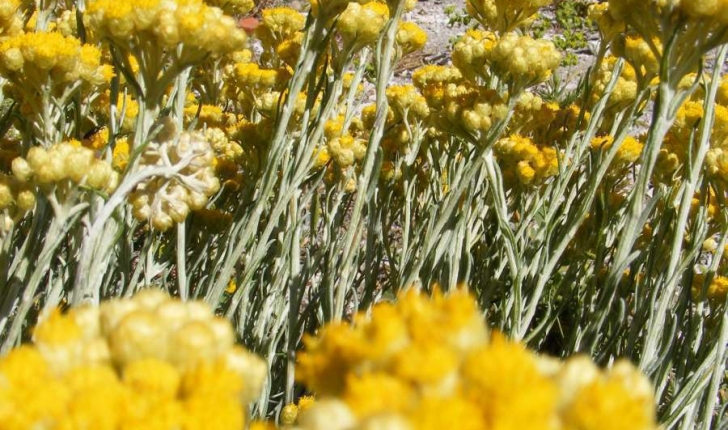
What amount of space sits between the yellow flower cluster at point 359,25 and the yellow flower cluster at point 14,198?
71 centimetres

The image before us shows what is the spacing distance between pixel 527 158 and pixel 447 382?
1.51 meters

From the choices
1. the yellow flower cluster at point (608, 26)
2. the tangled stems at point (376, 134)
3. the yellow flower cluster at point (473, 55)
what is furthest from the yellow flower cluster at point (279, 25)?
the yellow flower cluster at point (608, 26)

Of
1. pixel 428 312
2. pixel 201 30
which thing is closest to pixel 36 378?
pixel 428 312

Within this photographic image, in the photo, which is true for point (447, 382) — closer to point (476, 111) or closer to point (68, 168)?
point (68, 168)

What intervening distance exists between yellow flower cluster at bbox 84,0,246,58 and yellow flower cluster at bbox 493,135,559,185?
952 mm

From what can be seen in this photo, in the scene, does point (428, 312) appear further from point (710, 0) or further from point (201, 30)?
point (710, 0)

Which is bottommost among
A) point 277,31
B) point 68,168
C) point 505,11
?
point 68,168

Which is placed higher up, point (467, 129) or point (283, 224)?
point (467, 129)

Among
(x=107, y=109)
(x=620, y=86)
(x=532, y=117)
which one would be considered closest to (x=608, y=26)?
(x=620, y=86)

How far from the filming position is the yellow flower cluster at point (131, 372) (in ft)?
1.68

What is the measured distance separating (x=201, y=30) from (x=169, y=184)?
29 centimetres

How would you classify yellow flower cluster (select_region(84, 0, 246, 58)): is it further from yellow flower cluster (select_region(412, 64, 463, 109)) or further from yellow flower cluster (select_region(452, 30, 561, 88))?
yellow flower cluster (select_region(412, 64, 463, 109))

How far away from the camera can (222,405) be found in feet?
1.76

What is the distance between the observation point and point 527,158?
1964 mm
